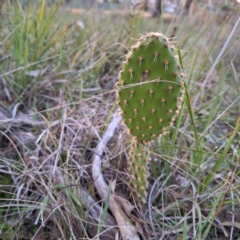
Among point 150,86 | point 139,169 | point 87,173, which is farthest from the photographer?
point 87,173

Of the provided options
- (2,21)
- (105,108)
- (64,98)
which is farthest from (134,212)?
(2,21)

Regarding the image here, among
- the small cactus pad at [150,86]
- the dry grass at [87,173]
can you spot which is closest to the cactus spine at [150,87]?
the small cactus pad at [150,86]

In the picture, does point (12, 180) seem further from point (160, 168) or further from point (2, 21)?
point (2, 21)

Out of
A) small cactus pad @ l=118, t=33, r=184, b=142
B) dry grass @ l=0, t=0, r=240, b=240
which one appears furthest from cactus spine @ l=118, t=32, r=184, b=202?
dry grass @ l=0, t=0, r=240, b=240

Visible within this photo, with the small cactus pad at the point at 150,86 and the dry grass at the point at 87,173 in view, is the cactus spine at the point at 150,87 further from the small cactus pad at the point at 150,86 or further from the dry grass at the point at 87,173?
the dry grass at the point at 87,173

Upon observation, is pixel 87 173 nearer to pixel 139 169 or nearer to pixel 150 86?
pixel 139 169

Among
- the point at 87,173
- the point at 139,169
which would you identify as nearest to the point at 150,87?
the point at 139,169
